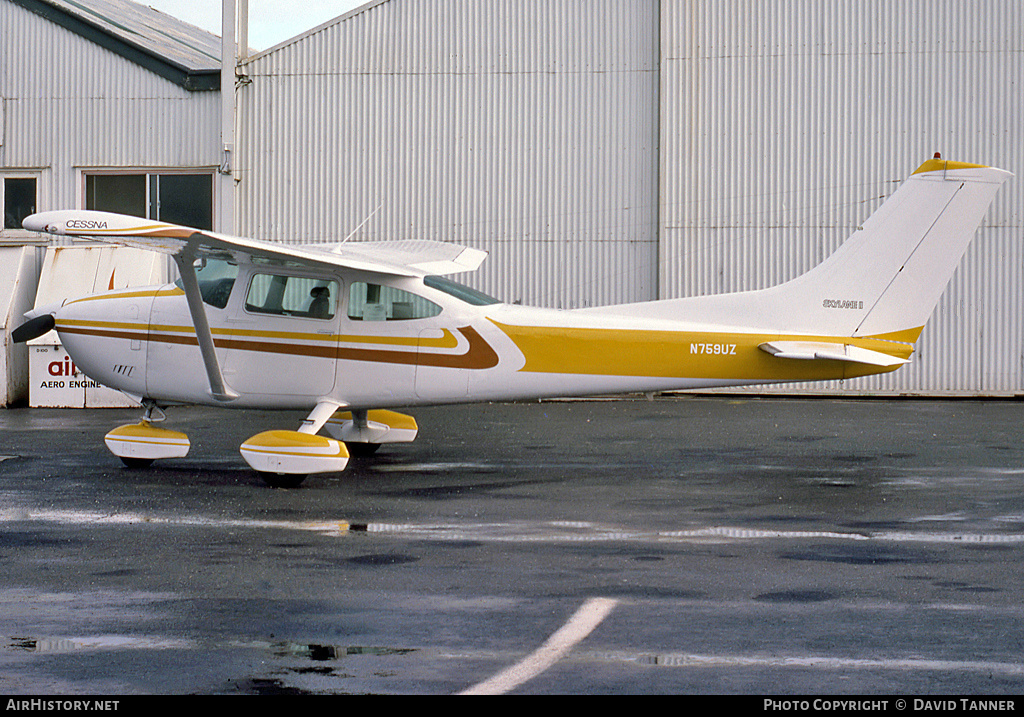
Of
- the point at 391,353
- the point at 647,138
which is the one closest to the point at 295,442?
the point at 391,353

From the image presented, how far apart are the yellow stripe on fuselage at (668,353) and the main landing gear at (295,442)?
6.74ft

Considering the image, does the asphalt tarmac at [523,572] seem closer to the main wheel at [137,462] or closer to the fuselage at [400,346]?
the main wheel at [137,462]

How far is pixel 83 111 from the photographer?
71.2 feet

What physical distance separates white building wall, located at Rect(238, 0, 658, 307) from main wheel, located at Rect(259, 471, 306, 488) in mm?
11125

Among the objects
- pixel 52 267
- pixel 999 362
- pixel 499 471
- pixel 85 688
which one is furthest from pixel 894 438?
pixel 52 267

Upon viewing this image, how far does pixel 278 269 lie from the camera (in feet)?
37.0

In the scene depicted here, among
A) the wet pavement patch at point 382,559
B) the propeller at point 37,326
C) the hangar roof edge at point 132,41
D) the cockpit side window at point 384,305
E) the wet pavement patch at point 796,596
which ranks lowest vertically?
the wet pavement patch at point 382,559

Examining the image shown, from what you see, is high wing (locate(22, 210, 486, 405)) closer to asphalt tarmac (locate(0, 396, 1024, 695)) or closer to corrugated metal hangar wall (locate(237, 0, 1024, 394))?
asphalt tarmac (locate(0, 396, 1024, 695))

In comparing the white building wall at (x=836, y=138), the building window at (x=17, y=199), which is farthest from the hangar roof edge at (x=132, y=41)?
the white building wall at (x=836, y=138)

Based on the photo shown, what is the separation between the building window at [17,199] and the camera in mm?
21797

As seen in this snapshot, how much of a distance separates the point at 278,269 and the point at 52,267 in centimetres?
1027

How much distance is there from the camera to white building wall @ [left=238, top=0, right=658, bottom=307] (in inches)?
827

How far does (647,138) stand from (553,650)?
16645mm
